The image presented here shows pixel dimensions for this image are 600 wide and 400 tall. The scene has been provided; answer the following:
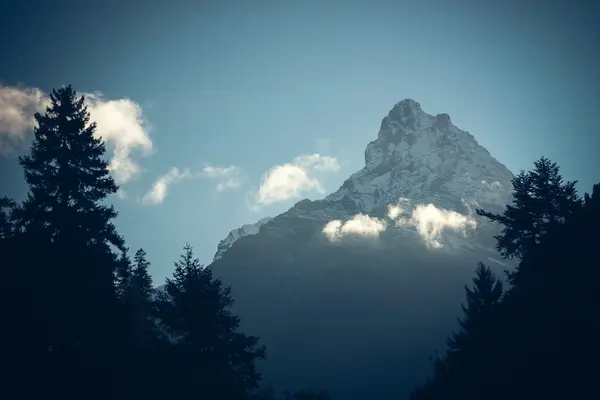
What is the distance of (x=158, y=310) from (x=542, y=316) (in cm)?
1910

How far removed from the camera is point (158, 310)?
809 inches

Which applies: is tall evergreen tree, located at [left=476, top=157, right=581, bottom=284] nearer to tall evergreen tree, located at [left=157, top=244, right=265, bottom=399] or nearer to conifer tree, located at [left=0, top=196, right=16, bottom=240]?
tall evergreen tree, located at [left=157, top=244, right=265, bottom=399]

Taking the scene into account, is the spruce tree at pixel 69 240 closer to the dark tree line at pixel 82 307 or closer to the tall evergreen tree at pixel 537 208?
the dark tree line at pixel 82 307

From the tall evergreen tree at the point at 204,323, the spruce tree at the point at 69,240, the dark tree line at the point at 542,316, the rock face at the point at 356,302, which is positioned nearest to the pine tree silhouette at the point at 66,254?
the spruce tree at the point at 69,240

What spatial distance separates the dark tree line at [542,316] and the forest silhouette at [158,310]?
6 cm

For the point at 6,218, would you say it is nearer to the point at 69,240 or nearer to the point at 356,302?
the point at 69,240

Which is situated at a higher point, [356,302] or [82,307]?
[356,302]

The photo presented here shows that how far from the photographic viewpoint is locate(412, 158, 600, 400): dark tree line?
1370 cm

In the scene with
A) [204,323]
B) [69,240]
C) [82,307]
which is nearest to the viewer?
[82,307]

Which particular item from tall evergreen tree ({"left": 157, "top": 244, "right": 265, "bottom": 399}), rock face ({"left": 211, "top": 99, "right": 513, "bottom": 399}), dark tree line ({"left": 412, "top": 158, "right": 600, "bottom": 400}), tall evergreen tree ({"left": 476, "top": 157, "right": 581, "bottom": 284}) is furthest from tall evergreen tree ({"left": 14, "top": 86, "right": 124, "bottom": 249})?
rock face ({"left": 211, "top": 99, "right": 513, "bottom": 399})

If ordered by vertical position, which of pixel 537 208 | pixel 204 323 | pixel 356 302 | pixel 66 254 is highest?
pixel 356 302

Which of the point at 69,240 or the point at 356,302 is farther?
the point at 356,302

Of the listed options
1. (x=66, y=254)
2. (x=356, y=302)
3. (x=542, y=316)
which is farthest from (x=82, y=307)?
(x=356, y=302)

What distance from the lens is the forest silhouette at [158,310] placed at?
11.8m
